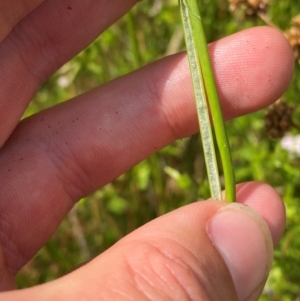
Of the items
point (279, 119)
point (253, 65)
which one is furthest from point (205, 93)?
point (279, 119)

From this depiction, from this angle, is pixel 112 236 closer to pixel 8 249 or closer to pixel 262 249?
pixel 8 249

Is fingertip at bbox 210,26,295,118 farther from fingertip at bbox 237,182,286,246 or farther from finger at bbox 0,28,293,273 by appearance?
fingertip at bbox 237,182,286,246

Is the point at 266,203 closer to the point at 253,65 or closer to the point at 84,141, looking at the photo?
the point at 253,65

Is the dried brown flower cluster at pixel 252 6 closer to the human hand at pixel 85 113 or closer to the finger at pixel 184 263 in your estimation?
the human hand at pixel 85 113

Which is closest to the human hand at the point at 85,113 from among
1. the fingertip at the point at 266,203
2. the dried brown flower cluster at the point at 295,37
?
the fingertip at the point at 266,203

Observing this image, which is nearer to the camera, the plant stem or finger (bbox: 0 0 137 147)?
the plant stem

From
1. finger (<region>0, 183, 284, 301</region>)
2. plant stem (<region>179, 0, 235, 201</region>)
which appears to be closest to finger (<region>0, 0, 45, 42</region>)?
plant stem (<region>179, 0, 235, 201</region>)
